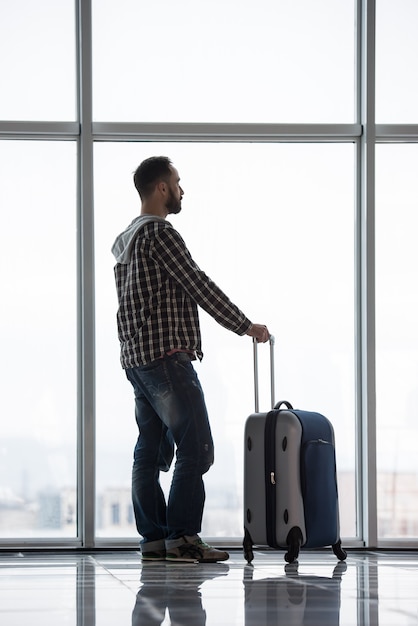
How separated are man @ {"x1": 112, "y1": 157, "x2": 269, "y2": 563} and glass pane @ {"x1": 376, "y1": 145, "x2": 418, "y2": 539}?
1.12 m

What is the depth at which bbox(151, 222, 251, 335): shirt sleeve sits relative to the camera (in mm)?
3729

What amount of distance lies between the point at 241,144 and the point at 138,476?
1.70 metres

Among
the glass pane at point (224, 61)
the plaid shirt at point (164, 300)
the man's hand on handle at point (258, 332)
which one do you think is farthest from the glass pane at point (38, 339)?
the man's hand on handle at point (258, 332)

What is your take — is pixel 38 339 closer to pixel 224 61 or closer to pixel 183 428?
pixel 183 428

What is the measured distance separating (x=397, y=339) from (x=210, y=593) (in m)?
2.40

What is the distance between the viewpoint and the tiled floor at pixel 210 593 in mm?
2117

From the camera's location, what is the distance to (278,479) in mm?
3617

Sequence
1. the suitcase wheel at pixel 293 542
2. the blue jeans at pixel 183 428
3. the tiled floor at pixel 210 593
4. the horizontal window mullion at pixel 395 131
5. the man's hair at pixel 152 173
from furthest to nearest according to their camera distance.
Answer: the horizontal window mullion at pixel 395 131 < the man's hair at pixel 152 173 < the blue jeans at pixel 183 428 < the suitcase wheel at pixel 293 542 < the tiled floor at pixel 210 593

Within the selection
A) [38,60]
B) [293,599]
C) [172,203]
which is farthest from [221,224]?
[293,599]

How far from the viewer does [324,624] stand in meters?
2.03

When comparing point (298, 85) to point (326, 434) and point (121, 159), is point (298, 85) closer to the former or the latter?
point (121, 159)

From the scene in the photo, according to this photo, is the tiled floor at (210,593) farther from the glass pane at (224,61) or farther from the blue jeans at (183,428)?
the glass pane at (224,61)

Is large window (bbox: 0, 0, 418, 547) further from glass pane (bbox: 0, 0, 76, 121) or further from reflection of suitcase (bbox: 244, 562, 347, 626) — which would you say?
reflection of suitcase (bbox: 244, 562, 347, 626)

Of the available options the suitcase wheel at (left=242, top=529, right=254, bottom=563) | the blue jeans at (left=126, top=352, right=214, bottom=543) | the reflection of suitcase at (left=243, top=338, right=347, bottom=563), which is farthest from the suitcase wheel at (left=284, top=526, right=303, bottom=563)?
the blue jeans at (left=126, top=352, right=214, bottom=543)
